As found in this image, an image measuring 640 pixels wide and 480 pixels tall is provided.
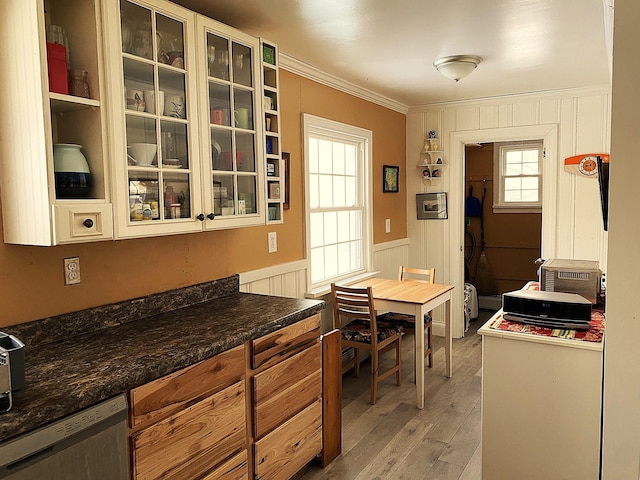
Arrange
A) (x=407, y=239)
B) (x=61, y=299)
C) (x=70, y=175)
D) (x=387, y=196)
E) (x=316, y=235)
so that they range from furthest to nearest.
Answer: (x=407, y=239)
(x=387, y=196)
(x=316, y=235)
(x=61, y=299)
(x=70, y=175)

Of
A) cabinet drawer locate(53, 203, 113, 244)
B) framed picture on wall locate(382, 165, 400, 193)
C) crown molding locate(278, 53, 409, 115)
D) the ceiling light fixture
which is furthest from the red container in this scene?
framed picture on wall locate(382, 165, 400, 193)

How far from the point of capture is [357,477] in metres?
2.59

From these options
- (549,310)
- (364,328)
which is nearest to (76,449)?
(549,310)

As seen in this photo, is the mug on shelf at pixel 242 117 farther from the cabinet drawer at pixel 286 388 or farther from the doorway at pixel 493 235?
the doorway at pixel 493 235

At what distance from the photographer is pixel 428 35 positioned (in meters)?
2.78

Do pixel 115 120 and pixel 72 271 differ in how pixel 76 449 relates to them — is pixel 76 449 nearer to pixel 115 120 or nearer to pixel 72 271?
pixel 72 271

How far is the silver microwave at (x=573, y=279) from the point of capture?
8.35ft

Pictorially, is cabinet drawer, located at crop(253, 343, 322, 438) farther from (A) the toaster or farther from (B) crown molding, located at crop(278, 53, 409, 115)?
(B) crown molding, located at crop(278, 53, 409, 115)

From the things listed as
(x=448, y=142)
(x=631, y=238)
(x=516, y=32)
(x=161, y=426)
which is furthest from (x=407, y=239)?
(x=161, y=426)

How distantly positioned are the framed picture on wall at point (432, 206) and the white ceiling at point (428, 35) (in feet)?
4.29

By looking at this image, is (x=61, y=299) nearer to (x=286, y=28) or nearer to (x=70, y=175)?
(x=70, y=175)

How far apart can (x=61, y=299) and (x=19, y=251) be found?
0.84ft

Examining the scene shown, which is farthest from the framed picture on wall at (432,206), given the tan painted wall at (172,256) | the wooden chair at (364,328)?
the wooden chair at (364,328)

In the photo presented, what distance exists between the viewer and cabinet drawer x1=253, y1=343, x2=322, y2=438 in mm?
2201
